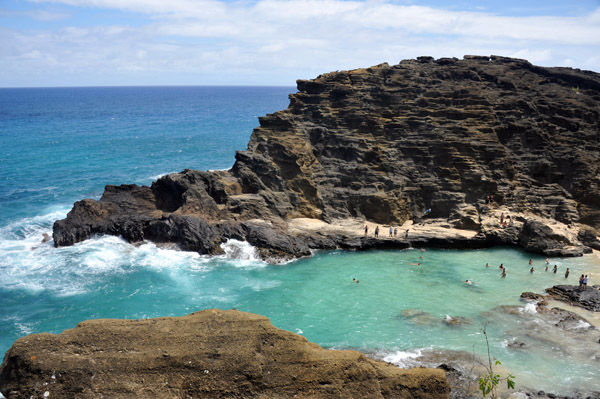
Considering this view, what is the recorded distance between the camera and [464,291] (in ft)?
109

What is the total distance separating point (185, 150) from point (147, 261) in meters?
55.7

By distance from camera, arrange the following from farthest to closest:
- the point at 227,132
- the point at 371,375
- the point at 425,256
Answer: the point at 227,132, the point at 425,256, the point at 371,375

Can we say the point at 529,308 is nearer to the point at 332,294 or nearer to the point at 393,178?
the point at 332,294

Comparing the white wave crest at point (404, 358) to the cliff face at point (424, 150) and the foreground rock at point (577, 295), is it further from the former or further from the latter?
the cliff face at point (424, 150)

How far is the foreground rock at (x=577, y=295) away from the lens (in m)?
30.5

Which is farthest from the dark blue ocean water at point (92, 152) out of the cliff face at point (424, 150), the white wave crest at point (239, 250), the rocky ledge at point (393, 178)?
the cliff face at point (424, 150)

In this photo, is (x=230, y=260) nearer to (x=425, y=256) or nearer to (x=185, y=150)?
(x=425, y=256)

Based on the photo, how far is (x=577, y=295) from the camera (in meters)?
31.3

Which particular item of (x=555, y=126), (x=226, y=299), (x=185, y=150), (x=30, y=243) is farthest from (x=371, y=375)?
(x=185, y=150)

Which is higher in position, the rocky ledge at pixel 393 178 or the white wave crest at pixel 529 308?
the rocky ledge at pixel 393 178

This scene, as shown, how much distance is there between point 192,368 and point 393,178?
37.2 metres

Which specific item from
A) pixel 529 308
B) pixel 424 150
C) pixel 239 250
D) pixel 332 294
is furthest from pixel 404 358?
pixel 424 150

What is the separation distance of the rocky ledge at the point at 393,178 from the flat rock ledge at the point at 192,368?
87.3 feet

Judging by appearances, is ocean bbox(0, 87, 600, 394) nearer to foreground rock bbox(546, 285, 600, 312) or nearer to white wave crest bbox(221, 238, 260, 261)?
white wave crest bbox(221, 238, 260, 261)
